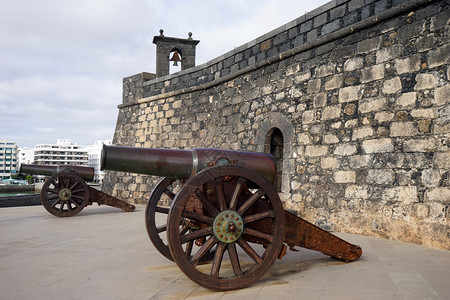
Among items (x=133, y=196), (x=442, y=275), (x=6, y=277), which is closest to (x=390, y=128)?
(x=442, y=275)

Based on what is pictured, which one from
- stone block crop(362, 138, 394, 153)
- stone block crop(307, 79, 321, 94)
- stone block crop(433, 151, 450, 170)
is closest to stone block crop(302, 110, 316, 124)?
stone block crop(307, 79, 321, 94)

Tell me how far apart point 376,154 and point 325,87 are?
151 centimetres

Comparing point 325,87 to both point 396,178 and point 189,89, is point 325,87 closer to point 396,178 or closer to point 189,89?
point 396,178

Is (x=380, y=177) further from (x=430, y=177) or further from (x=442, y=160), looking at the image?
(x=442, y=160)

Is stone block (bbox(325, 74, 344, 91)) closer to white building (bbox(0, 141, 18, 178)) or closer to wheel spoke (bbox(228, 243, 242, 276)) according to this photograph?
wheel spoke (bbox(228, 243, 242, 276))

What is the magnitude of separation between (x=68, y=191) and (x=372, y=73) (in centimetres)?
653

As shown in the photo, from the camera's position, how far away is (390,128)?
5.31 metres

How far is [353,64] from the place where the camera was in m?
5.94

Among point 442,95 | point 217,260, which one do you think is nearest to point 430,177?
point 442,95

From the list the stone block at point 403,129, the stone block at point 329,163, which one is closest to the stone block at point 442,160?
the stone block at point 403,129

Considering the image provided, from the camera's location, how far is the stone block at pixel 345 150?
19.1 ft

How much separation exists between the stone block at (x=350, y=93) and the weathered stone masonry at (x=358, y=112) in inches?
0.7

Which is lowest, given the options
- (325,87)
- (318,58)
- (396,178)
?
(396,178)

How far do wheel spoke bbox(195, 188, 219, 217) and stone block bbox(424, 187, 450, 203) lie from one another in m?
3.09
